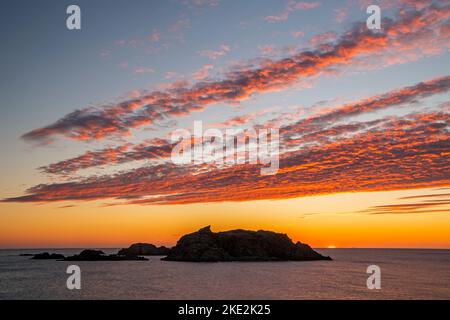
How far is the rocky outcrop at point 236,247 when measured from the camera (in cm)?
15782

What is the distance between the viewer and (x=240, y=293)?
6319 centimetres

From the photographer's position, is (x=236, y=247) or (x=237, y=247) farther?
(x=236, y=247)

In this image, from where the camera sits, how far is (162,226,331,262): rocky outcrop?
6214 inches

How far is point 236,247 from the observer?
166 metres
